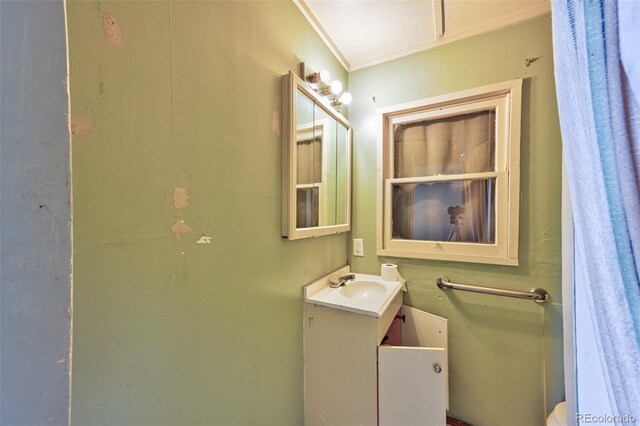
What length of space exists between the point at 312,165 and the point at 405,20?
37.0 inches

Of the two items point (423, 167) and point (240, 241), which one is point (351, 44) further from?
point (240, 241)

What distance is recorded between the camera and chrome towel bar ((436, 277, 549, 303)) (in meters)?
1.21

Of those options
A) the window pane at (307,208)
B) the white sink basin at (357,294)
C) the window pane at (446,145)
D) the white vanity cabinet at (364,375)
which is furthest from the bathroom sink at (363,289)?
the window pane at (446,145)

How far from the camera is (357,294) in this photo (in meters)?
1.46

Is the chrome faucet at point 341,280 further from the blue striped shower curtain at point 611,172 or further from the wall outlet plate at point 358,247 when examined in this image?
the blue striped shower curtain at point 611,172

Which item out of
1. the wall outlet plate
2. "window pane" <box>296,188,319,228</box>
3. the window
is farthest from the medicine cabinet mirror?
the window

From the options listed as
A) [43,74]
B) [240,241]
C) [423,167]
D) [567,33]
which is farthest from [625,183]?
[423,167]

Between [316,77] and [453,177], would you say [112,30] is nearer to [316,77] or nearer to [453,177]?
[316,77]

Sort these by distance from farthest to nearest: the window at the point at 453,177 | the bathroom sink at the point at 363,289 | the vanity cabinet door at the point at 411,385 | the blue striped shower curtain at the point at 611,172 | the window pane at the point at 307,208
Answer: the bathroom sink at the point at 363,289 < the window at the point at 453,177 < the window pane at the point at 307,208 < the vanity cabinet door at the point at 411,385 < the blue striped shower curtain at the point at 611,172

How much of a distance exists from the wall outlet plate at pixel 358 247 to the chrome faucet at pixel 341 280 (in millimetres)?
177

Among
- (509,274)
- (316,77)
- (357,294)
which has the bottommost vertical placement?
(357,294)

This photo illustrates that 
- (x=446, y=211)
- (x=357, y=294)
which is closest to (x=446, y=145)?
(x=446, y=211)

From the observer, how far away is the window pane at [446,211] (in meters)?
1.37

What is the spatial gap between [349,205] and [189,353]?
3.99 feet
